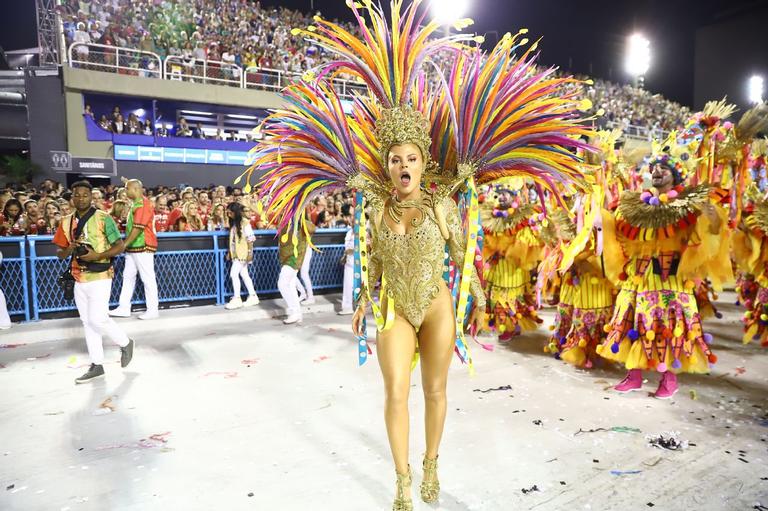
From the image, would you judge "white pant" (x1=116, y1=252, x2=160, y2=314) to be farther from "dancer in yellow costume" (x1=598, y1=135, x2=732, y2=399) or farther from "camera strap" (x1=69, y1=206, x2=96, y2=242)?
"dancer in yellow costume" (x1=598, y1=135, x2=732, y2=399)

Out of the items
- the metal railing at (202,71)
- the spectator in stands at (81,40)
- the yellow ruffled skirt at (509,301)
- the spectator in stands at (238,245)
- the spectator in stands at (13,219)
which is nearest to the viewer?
the yellow ruffled skirt at (509,301)

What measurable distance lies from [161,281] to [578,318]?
19.1ft

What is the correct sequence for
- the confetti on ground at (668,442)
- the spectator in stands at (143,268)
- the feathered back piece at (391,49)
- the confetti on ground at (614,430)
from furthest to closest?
the spectator in stands at (143,268)
the confetti on ground at (614,430)
the confetti on ground at (668,442)
the feathered back piece at (391,49)

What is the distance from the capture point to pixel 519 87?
9.93ft

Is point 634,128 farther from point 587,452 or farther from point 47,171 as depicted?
point 587,452

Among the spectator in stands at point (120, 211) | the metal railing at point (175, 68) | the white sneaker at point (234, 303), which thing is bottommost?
the white sneaker at point (234, 303)

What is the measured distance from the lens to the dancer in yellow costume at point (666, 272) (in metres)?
4.39

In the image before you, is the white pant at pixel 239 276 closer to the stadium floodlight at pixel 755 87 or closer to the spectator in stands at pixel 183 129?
the spectator in stands at pixel 183 129

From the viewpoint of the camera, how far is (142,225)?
6863 millimetres

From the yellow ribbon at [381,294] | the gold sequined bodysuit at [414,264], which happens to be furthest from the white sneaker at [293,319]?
the gold sequined bodysuit at [414,264]

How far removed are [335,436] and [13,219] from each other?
649 centimetres

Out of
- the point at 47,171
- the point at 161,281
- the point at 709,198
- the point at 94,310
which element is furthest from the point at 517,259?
the point at 47,171

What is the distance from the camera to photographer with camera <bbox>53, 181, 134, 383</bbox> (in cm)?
487

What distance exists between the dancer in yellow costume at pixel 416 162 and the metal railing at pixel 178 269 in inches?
198
